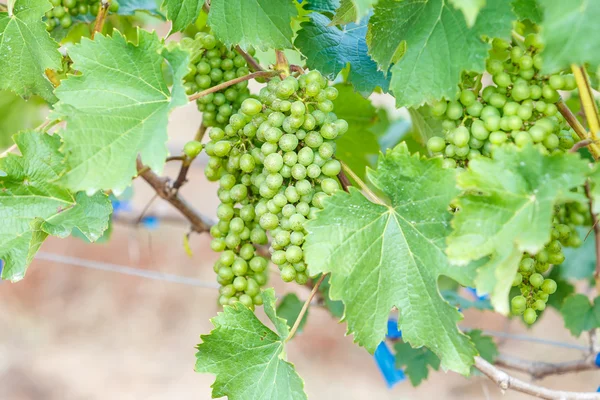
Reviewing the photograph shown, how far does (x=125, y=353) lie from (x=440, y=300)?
12.2 feet

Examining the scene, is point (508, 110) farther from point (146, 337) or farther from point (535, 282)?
point (146, 337)

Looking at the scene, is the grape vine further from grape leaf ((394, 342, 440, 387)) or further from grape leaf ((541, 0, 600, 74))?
grape leaf ((394, 342, 440, 387))

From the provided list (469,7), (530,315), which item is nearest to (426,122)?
(530,315)

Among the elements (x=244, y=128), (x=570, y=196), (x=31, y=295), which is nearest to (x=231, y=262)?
(x=244, y=128)

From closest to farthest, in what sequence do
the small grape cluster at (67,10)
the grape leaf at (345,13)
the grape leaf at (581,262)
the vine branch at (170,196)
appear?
the grape leaf at (345,13) < the small grape cluster at (67,10) < the vine branch at (170,196) < the grape leaf at (581,262)

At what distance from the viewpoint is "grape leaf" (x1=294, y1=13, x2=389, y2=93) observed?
3.68ft

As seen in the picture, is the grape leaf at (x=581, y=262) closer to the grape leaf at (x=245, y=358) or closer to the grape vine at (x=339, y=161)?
the grape vine at (x=339, y=161)

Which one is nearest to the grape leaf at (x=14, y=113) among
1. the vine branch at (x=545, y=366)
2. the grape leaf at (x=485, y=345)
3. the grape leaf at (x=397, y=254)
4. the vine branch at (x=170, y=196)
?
the vine branch at (x=170, y=196)

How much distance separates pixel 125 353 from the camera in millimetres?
4246

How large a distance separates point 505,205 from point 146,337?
13.0 ft

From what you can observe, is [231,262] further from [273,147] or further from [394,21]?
[394,21]

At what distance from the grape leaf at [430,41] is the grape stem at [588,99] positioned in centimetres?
12

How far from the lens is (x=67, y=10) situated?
1.30 metres

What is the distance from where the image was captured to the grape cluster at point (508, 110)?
84 centimetres
